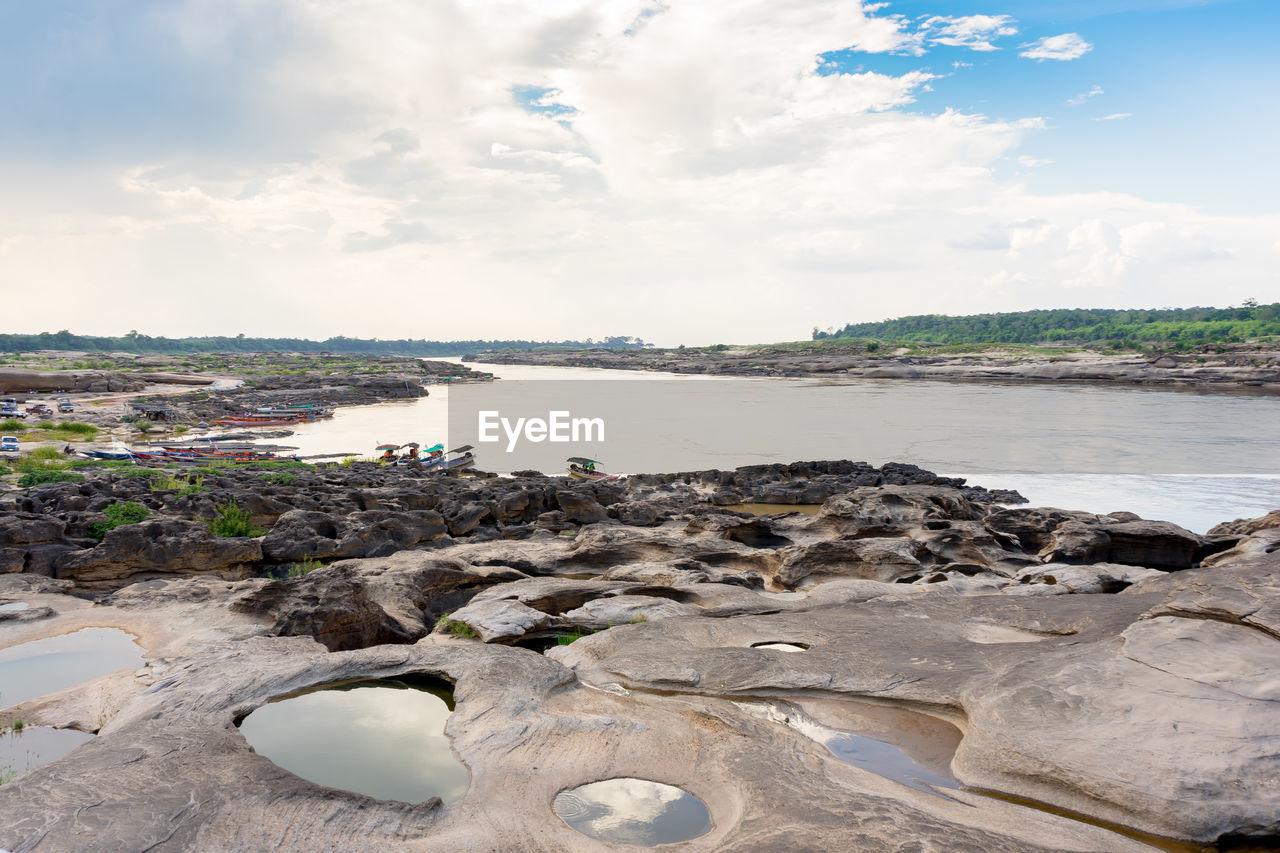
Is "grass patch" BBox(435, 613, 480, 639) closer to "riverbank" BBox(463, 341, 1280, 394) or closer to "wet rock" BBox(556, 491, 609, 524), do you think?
"wet rock" BBox(556, 491, 609, 524)

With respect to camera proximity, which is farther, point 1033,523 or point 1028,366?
point 1028,366

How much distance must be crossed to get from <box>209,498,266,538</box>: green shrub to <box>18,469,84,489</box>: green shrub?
8.45 metres

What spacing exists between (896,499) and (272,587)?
1796cm

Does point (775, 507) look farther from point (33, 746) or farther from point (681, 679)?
point (33, 746)

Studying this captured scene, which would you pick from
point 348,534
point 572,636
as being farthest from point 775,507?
point 572,636

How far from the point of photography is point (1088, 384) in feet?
322

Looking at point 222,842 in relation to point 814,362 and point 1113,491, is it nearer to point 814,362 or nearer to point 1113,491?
point 1113,491

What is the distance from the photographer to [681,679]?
970 cm

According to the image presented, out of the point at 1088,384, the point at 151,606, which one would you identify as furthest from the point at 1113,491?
the point at 1088,384

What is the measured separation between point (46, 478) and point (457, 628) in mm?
22870

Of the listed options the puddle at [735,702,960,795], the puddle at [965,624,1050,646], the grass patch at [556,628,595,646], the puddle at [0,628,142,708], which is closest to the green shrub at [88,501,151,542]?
the puddle at [0,628,142,708]

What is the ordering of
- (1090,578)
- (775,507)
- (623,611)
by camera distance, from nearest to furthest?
1. (623,611)
2. (1090,578)
3. (775,507)

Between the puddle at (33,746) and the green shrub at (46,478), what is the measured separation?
66.7 ft

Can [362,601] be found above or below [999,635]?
above
